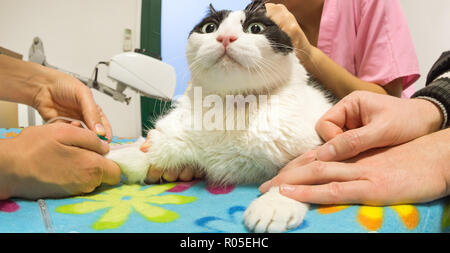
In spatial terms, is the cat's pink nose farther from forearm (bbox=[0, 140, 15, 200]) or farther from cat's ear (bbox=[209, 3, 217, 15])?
forearm (bbox=[0, 140, 15, 200])

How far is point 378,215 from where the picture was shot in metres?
0.34

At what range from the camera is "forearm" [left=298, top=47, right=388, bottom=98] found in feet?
2.49

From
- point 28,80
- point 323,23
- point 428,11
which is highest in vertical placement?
point 428,11

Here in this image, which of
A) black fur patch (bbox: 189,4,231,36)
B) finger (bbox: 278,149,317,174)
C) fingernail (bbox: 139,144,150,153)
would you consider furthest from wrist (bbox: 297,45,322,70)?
fingernail (bbox: 139,144,150,153)

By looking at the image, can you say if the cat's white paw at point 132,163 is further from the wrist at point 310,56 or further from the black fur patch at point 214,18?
the wrist at point 310,56

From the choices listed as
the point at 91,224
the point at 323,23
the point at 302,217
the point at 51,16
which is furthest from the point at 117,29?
the point at 302,217

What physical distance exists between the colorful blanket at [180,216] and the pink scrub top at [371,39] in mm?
617

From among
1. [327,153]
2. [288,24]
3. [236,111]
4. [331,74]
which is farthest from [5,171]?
[331,74]

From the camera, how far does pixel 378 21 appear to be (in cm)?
88

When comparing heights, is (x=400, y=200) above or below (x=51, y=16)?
below

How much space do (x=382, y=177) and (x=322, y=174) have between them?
0.28ft
